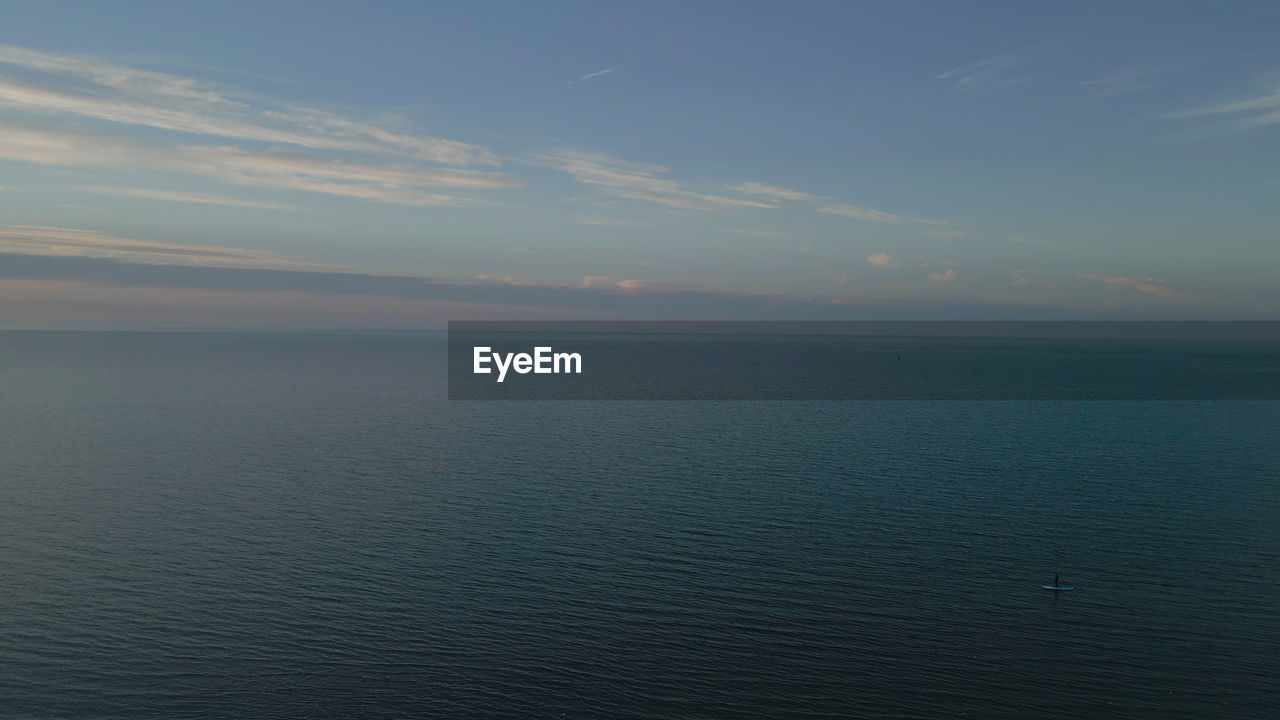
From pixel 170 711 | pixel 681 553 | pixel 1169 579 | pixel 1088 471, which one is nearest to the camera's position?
pixel 170 711

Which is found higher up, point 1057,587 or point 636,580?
point 1057,587

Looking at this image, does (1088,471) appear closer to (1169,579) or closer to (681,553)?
(1169,579)

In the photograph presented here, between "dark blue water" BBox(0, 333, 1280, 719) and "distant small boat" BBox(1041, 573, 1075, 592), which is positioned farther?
"distant small boat" BBox(1041, 573, 1075, 592)

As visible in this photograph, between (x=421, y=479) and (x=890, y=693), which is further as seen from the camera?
(x=421, y=479)

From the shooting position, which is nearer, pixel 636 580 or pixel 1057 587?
pixel 1057 587

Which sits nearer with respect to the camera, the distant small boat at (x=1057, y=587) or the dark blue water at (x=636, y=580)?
the dark blue water at (x=636, y=580)

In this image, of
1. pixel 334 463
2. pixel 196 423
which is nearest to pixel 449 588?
pixel 334 463

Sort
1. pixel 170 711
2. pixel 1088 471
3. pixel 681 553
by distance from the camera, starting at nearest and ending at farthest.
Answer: pixel 170 711, pixel 681 553, pixel 1088 471
